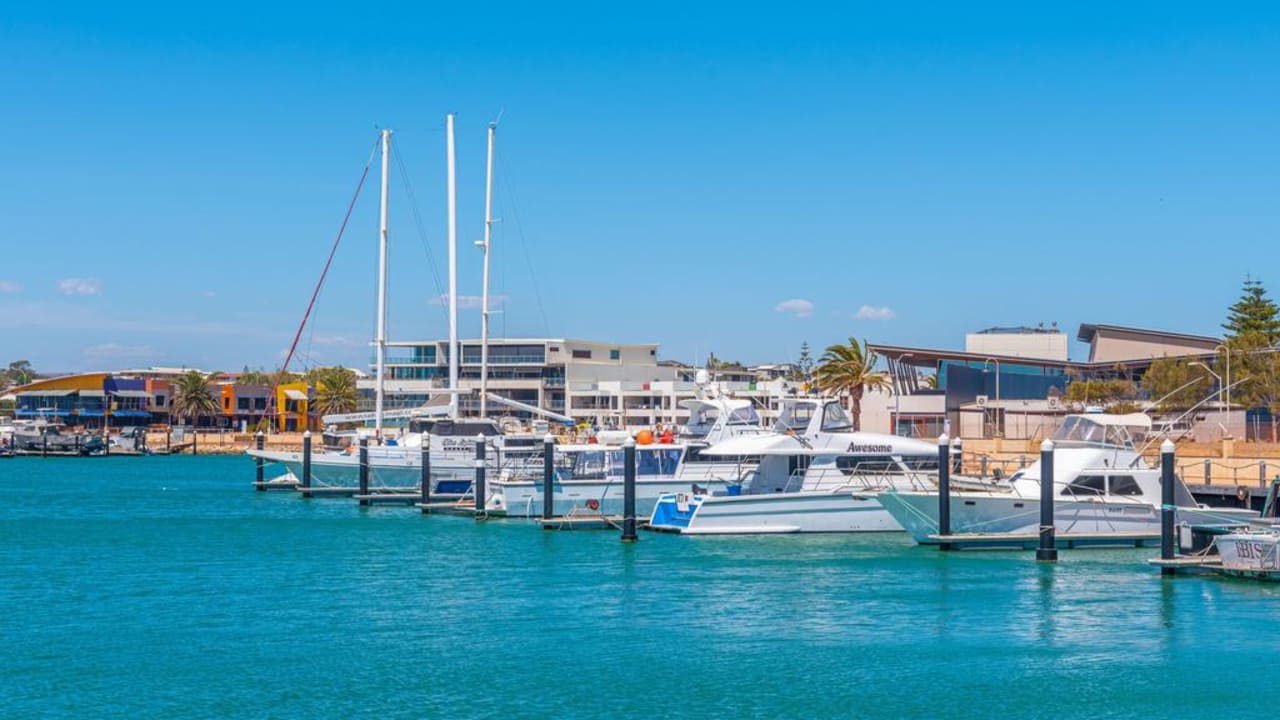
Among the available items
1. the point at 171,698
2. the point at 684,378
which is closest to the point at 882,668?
the point at 171,698

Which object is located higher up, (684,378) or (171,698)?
(684,378)

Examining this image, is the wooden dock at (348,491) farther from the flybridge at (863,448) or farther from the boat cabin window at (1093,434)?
the boat cabin window at (1093,434)

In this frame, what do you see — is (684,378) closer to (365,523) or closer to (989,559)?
(365,523)

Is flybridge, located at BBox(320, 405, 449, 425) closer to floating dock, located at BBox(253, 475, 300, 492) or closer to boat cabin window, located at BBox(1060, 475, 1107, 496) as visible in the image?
floating dock, located at BBox(253, 475, 300, 492)

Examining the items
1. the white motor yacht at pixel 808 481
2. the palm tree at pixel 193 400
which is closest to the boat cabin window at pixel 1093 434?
the white motor yacht at pixel 808 481

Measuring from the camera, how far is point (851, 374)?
9381 centimetres

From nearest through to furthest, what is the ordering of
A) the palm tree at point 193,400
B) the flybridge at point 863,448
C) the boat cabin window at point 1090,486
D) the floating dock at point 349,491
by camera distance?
the boat cabin window at point 1090,486
the flybridge at point 863,448
the floating dock at point 349,491
the palm tree at point 193,400

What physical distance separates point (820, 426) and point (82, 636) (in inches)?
940

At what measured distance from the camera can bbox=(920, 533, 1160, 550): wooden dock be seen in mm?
41000

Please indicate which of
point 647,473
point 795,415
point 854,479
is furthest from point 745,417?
point 854,479

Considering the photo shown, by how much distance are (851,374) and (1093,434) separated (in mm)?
50485

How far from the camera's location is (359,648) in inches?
1154

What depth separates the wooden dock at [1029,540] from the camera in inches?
1614

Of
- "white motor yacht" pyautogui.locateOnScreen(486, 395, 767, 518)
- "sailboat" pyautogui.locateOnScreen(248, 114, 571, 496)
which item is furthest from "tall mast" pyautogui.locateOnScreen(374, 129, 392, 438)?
"white motor yacht" pyautogui.locateOnScreen(486, 395, 767, 518)
